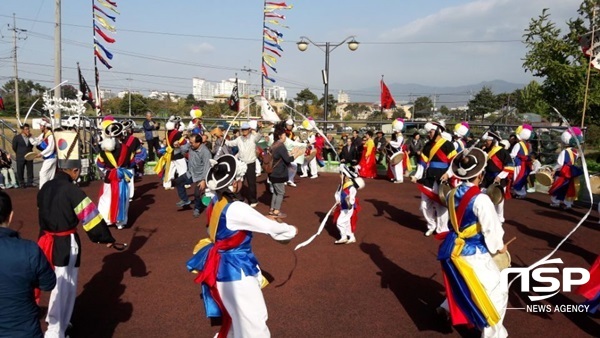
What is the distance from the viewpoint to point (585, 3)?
1841 cm

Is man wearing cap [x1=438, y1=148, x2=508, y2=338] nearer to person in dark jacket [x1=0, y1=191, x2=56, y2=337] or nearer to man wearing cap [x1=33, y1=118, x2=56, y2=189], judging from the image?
person in dark jacket [x1=0, y1=191, x2=56, y2=337]

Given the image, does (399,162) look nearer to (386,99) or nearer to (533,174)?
(533,174)

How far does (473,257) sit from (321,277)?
251 cm

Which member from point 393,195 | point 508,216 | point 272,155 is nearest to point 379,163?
point 393,195

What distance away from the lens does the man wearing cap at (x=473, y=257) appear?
157 inches

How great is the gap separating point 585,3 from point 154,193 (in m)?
18.9

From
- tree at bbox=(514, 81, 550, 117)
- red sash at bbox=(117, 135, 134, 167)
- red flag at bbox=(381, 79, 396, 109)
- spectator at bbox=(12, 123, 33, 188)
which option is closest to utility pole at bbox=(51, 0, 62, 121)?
spectator at bbox=(12, 123, 33, 188)

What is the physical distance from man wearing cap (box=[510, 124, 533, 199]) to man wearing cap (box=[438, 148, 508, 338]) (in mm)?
7082

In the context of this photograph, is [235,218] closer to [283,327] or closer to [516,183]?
[283,327]

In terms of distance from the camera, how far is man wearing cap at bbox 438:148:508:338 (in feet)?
13.1

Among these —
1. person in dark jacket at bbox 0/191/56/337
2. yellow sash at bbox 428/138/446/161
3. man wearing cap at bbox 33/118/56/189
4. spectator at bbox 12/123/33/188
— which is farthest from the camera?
spectator at bbox 12/123/33/188

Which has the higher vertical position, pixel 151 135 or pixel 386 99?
pixel 386 99

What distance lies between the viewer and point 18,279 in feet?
8.80

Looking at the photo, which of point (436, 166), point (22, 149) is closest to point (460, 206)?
point (436, 166)
